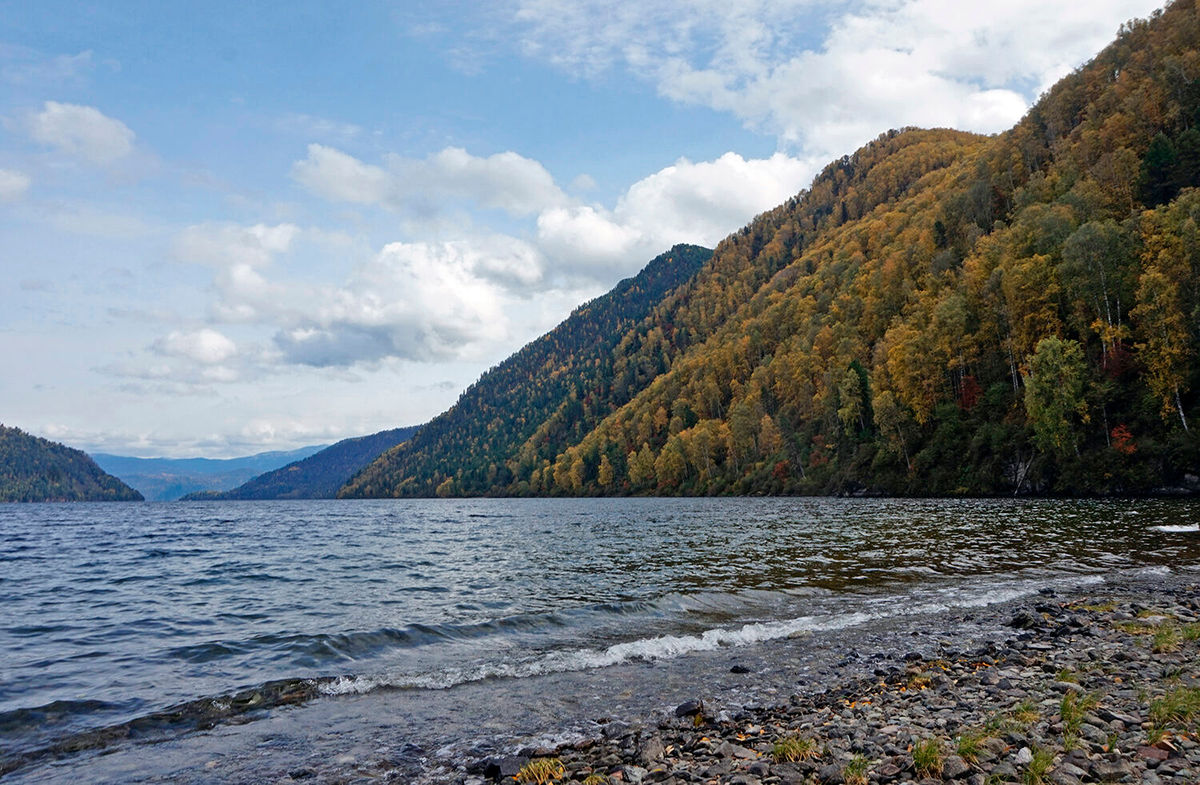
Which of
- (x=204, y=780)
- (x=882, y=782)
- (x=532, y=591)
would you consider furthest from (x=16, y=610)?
(x=882, y=782)

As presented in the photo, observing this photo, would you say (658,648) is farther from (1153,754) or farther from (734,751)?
(1153,754)

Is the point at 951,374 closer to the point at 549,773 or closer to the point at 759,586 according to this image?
the point at 759,586

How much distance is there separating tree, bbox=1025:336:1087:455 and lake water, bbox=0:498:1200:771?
758 inches

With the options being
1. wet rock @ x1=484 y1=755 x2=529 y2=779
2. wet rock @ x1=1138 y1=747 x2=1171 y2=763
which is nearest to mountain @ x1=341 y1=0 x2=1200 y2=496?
wet rock @ x1=1138 y1=747 x2=1171 y2=763

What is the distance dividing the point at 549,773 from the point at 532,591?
17.9 m

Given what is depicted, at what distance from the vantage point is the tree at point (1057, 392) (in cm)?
6400

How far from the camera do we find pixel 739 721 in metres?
10.6

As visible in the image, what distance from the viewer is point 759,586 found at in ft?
81.9

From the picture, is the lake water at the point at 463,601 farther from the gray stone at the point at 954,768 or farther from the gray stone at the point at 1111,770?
the gray stone at the point at 1111,770

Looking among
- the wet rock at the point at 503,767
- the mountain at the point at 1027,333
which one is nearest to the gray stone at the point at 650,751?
the wet rock at the point at 503,767

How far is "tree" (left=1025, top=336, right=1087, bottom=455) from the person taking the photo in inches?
2520

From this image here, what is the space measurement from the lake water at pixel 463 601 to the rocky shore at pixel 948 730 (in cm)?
507

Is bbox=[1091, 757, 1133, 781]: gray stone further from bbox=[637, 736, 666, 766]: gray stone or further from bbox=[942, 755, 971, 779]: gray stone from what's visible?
bbox=[637, 736, 666, 766]: gray stone

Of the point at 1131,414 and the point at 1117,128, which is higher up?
the point at 1117,128
